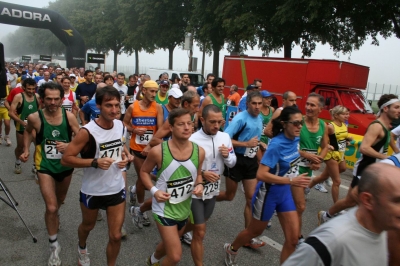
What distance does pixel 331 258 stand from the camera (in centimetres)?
140

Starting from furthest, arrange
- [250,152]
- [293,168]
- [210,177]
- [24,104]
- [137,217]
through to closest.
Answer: [24,104], [137,217], [250,152], [293,168], [210,177]

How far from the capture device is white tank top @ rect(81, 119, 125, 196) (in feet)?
10.1

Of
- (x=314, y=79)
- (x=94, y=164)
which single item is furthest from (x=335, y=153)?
(x=314, y=79)

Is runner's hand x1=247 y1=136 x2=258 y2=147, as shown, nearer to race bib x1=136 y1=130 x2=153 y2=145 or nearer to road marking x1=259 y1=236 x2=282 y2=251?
road marking x1=259 y1=236 x2=282 y2=251

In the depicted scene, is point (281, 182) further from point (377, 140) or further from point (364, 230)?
point (377, 140)

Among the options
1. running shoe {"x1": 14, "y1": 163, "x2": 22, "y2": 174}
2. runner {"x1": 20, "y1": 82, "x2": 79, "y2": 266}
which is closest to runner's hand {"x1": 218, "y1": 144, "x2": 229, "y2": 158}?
runner {"x1": 20, "y1": 82, "x2": 79, "y2": 266}

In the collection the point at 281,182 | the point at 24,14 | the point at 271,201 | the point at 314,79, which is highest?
the point at 24,14

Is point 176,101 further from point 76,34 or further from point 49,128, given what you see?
point 76,34

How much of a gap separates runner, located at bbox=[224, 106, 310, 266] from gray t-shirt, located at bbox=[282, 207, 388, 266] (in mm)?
1501

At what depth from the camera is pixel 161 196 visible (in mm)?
2693

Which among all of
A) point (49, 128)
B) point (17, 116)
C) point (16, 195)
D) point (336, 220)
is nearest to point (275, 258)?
point (336, 220)

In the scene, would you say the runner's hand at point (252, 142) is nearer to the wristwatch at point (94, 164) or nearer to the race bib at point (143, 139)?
the race bib at point (143, 139)

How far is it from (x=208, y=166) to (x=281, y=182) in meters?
0.75

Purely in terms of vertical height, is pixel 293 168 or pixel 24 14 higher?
pixel 24 14
